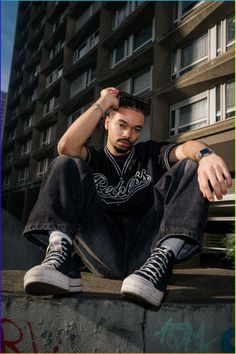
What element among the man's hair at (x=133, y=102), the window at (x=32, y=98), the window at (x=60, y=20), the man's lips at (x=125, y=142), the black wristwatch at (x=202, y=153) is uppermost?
the window at (x=60, y=20)

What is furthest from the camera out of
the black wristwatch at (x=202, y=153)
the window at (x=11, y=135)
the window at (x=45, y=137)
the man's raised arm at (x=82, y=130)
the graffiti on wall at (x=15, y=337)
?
the window at (x=11, y=135)

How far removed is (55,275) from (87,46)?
1936 centimetres

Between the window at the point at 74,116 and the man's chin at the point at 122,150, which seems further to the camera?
the window at the point at 74,116

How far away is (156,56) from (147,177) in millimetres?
10727

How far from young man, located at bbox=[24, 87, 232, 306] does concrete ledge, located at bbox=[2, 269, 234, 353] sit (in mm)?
80

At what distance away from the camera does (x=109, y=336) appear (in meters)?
1.52

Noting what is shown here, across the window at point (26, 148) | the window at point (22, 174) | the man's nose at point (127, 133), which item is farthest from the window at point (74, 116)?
the man's nose at point (127, 133)

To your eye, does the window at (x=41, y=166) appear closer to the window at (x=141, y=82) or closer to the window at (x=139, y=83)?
the window at (x=139, y=83)

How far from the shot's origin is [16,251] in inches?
Answer: 373

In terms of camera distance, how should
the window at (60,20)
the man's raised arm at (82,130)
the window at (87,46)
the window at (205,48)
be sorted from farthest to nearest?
the window at (60,20) → the window at (87,46) → the window at (205,48) → the man's raised arm at (82,130)

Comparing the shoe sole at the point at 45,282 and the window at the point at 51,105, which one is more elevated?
the window at the point at 51,105

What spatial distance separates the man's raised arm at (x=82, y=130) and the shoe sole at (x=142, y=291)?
105 centimetres

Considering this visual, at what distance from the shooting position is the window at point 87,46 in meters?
18.4

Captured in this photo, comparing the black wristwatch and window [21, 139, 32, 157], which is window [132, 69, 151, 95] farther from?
window [21, 139, 32, 157]
